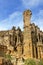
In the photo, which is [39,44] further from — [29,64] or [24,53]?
[29,64]

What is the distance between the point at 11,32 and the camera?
68.4 metres

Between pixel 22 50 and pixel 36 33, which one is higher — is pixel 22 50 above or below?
below

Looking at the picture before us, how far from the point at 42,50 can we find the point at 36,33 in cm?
1020

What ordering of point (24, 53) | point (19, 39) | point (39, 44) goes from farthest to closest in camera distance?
point (19, 39) < point (39, 44) < point (24, 53)

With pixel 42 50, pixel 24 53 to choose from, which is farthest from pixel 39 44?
pixel 24 53

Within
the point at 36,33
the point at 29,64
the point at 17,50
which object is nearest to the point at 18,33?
the point at 36,33

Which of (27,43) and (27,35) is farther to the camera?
(27,35)

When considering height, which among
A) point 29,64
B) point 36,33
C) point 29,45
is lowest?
point 29,64

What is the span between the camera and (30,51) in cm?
5453

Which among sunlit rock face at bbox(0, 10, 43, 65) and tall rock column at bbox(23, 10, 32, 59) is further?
sunlit rock face at bbox(0, 10, 43, 65)

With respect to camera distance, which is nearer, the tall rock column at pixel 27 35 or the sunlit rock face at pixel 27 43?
the tall rock column at pixel 27 35

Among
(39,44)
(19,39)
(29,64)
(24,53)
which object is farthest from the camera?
(19,39)

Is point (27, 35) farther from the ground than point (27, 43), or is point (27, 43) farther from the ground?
point (27, 35)

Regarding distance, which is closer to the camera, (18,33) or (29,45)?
(29,45)
